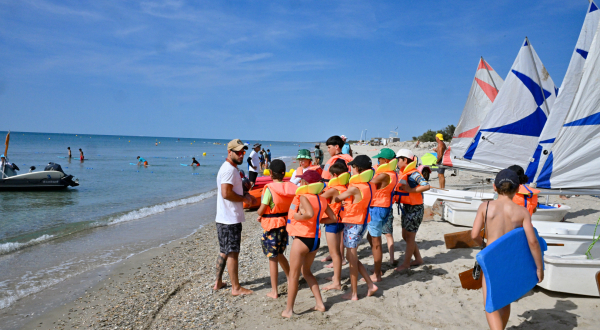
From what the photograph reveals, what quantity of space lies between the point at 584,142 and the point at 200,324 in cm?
643

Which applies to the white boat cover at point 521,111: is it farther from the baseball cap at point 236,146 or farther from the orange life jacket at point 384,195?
the baseball cap at point 236,146

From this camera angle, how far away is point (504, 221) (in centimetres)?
310

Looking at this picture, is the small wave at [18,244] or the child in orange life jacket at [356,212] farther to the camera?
the small wave at [18,244]

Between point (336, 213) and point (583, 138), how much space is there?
14.4ft

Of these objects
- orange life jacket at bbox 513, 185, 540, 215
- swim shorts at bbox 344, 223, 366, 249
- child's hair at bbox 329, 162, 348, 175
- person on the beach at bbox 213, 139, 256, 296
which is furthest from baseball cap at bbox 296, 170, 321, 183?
orange life jacket at bbox 513, 185, 540, 215

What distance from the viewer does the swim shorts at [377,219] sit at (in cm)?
491

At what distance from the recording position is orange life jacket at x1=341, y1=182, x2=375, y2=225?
4441 mm

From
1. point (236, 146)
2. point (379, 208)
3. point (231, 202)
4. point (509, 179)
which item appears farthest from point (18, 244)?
point (509, 179)

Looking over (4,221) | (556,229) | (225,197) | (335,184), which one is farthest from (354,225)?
(4,221)

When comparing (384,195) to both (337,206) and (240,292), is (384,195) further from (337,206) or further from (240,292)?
(240,292)

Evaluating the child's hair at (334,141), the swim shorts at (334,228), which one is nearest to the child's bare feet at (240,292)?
the swim shorts at (334,228)

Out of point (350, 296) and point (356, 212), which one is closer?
point (356, 212)

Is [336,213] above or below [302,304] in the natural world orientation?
above

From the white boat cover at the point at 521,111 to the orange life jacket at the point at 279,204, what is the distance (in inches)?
331
